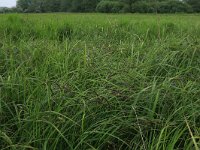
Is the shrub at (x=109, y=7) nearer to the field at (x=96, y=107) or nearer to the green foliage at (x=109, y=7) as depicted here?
the green foliage at (x=109, y=7)

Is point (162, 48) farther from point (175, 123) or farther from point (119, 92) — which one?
point (175, 123)

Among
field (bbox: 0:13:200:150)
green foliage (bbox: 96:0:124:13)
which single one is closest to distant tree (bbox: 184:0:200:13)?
green foliage (bbox: 96:0:124:13)

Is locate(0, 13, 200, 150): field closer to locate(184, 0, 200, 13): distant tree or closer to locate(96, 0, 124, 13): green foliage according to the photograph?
locate(96, 0, 124, 13): green foliage

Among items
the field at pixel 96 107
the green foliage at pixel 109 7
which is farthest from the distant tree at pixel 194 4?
the field at pixel 96 107

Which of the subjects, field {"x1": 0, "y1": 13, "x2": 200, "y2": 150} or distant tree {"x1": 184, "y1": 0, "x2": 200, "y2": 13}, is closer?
field {"x1": 0, "y1": 13, "x2": 200, "y2": 150}

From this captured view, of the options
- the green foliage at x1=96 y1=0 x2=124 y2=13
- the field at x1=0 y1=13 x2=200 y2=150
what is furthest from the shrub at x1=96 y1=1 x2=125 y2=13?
the field at x1=0 y1=13 x2=200 y2=150

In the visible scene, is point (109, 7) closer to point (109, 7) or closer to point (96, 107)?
point (109, 7)

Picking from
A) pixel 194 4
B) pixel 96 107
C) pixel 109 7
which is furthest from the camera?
pixel 194 4

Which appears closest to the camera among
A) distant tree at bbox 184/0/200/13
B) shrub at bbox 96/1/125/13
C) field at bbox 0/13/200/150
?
field at bbox 0/13/200/150

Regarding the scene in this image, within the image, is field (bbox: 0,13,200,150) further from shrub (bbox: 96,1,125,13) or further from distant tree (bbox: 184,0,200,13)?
distant tree (bbox: 184,0,200,13)

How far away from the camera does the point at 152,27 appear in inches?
206

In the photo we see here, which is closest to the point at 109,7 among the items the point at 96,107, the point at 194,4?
the point at 194,4

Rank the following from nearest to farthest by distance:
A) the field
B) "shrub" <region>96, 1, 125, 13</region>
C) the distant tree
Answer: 1. the field
2. "shrub" <region>96, 1, 125, 13</region>
3. the distant tree

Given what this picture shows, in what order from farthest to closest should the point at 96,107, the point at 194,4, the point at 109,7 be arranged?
the point at 194,4
the point at 109,7
the point at 96,107
